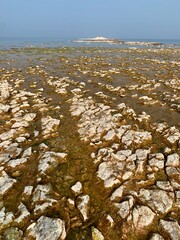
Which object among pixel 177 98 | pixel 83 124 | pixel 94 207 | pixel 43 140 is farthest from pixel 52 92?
pixel 94 207

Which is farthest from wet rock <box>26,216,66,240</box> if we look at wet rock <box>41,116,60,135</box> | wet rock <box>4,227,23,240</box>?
wet rock <box>41,116,60,135</box>

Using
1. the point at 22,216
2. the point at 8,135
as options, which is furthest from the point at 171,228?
the point at 8,135

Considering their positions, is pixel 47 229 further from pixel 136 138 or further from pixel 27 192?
pixel 136 138

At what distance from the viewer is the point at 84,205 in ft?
21.5

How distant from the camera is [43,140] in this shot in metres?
10.0

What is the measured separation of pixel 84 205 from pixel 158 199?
7.50ft

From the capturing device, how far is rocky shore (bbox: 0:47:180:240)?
5945 millimetres

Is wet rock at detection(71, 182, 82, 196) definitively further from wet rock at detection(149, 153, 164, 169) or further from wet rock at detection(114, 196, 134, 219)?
wet rock at detection(149, 153, 164, 169)

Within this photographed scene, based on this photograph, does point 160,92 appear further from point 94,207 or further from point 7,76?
point 7,76

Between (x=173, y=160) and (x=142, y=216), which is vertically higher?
(x=173, y=160)

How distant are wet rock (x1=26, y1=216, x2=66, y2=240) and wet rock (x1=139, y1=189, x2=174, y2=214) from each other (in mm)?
2627

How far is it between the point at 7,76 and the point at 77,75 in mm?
7572

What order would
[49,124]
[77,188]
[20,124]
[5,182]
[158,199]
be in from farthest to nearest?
1. [20,124]
2. [49,124]
3. [5,182]
4. [77,188]
5. [158,199]

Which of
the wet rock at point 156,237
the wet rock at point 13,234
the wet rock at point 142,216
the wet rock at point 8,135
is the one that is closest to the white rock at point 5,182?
the wet rock at point 13,234
